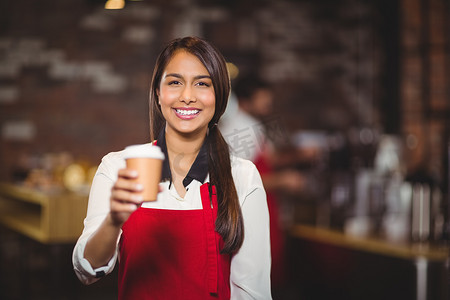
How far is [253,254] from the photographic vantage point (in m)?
1.18

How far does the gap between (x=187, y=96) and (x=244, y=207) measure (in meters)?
0.27

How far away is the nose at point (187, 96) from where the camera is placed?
112cm

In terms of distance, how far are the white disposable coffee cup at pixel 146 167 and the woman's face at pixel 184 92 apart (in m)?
0.20

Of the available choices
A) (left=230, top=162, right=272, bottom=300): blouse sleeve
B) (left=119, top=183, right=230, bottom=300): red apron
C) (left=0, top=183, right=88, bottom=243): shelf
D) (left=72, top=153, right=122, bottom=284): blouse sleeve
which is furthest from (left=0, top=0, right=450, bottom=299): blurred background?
(left=72, top=153, right=122, bottom=284): blouse sleeve

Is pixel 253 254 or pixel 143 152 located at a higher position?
pixel 143 152

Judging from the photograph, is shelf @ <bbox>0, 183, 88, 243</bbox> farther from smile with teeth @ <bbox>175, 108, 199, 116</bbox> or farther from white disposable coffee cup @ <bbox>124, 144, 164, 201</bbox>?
white disposable coffee cup @ <bbox>124, 144, 164, 201</bbox>

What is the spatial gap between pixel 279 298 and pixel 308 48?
2643 millimetres

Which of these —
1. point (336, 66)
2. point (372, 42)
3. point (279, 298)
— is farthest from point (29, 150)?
point (372, 42)

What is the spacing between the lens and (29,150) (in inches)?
184

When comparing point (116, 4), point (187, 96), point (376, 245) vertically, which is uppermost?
point (116, 4)

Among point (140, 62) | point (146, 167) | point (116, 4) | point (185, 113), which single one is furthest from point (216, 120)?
point (140, 62)

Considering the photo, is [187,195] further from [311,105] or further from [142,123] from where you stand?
[311,105]

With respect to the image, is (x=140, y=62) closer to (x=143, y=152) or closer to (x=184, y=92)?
(x=184, y=92)

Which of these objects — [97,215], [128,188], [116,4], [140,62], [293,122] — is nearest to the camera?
[128,188]
